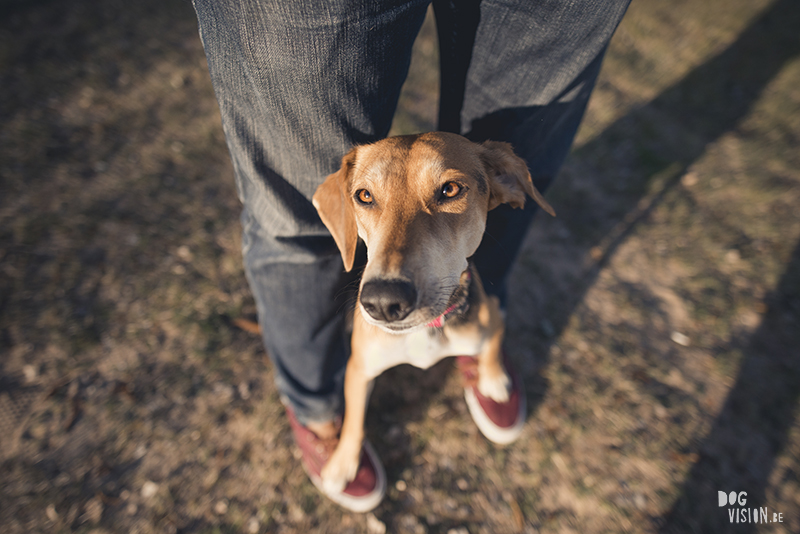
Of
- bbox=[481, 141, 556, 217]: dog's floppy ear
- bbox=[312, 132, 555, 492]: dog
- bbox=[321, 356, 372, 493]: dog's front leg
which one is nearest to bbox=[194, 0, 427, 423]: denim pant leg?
bbox=[312, 132, 555, 492]: dog

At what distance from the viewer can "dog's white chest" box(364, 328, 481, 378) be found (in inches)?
87.2

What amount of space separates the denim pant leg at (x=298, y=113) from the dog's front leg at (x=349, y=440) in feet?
1.07

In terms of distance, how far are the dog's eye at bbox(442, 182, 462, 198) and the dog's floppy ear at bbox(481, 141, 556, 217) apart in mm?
265

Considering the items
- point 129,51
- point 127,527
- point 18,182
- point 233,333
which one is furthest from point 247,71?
point 129,51

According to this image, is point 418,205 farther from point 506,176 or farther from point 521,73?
point 521,73

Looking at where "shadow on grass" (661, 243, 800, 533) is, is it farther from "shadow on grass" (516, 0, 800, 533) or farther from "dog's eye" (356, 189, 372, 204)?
"dog's eye" (356, 189, 372, 204)

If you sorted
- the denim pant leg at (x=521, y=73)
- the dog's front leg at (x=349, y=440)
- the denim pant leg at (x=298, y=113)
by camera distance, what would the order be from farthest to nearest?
the dog's front leg at (x=349, y=440) → the denim pant leg at (x=521, y=73) → the denim pant leg at (x=298, y=113)

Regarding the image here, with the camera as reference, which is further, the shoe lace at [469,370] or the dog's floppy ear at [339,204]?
the shoe lace at [469,370]

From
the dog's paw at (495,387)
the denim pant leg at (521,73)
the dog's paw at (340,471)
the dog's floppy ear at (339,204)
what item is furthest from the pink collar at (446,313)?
A: the dog's paw at (340,471)

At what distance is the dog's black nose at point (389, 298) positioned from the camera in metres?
1.53

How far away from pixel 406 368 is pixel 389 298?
188cm

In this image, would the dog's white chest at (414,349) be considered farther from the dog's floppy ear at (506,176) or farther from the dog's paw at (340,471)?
the dog's floppy ear at (506,176)

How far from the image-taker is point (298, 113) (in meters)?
1.66

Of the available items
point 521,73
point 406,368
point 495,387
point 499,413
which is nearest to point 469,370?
point 495,387
